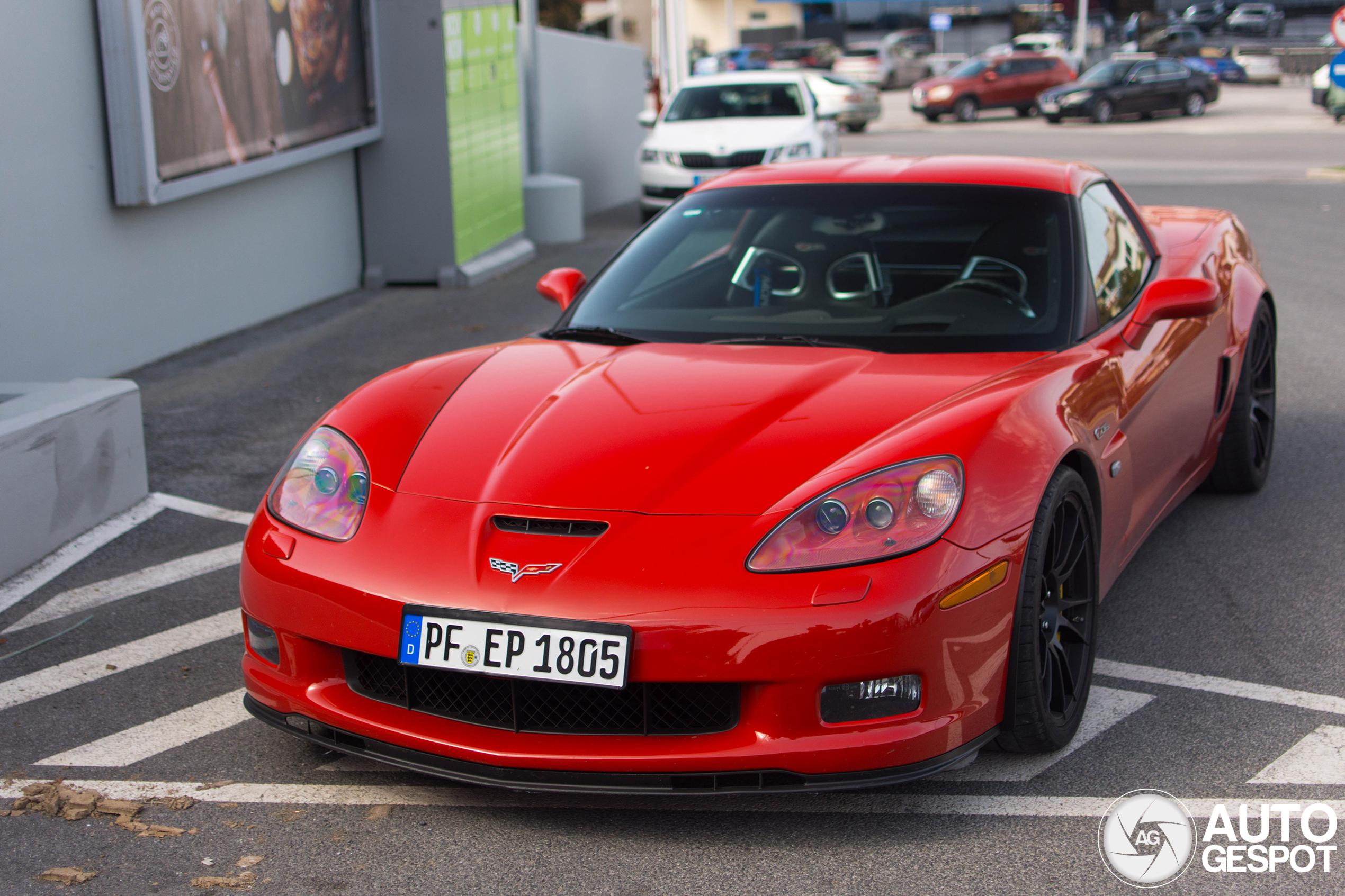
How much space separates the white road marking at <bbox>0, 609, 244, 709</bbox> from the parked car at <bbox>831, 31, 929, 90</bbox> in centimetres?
4531

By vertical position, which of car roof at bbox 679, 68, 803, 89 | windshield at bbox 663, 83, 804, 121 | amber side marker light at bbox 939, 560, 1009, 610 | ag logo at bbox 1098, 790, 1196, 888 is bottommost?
ag logo at bbox 1098, 790, 1196, 888

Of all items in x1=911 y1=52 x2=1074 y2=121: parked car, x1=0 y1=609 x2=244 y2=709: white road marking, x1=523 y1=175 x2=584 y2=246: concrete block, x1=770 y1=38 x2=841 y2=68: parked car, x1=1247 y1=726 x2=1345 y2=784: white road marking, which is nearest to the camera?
x1=1247 y1=726 x2=1345 y2=784: white road marking

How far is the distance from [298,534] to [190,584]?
164 centimetres

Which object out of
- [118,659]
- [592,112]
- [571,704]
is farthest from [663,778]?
[592,112]

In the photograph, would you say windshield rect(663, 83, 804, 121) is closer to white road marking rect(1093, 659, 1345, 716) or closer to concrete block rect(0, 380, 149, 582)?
concrete block rect(0, 380, 149, 582)

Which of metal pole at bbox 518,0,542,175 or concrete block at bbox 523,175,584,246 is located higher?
metal pole at bbox 518,0,542,175

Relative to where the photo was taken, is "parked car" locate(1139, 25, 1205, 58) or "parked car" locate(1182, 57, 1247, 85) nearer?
"parked car" locate(1182, 57, 1247, 85)

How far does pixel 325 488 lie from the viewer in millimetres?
3008

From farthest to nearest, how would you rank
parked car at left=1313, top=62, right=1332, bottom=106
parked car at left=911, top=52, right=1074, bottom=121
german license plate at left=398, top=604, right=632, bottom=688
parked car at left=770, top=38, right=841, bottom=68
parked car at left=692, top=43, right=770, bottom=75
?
parked car at left=770, top=38, right=841, bottom=68 < parked car at left=692, top=43, right=770, bottom=75 < parked car at left=911, top=52, right=1074, bottom=121 < parked car at left=1313, top=62, right=1332, bottom=106 < german license plate at left=398, top=604, right=632, bottom=688

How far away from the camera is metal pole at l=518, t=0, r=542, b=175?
45.2ft

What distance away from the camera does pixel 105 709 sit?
338 cm

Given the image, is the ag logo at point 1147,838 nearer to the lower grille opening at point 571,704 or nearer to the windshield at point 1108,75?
the lower grille opening at point 571,704

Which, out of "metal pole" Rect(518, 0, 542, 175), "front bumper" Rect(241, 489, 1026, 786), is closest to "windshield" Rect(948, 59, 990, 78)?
"metal pole" Rect(518, 0, 542, 175)

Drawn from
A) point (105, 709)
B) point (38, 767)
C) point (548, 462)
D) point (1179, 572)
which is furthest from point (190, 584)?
point (1179, 572)
